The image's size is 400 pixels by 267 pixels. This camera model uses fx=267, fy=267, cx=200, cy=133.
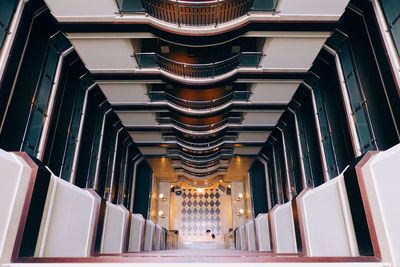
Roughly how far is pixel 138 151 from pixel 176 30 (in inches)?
534

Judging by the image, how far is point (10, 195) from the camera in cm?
272

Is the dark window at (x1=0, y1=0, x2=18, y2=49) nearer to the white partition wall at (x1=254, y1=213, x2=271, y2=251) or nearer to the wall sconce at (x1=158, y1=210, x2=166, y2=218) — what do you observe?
the white partition wall at (x1=254, y1=213, x2=271, y2=251)

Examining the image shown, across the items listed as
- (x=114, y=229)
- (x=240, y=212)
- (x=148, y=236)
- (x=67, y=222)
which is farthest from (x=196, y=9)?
(x=240, y=212)

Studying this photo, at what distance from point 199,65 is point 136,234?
23.5 feet

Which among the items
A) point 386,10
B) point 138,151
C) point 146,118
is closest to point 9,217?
point 386,10

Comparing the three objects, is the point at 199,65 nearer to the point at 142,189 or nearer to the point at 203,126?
the point at 203,126

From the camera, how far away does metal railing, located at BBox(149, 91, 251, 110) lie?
12.9m

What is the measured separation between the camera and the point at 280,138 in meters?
16.7

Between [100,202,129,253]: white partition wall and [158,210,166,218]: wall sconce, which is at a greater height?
[158,210,166,218]: wall sconce

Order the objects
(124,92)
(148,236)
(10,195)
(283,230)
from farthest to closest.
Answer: (148,236) → (124,92) → (283,230) → (10,195)

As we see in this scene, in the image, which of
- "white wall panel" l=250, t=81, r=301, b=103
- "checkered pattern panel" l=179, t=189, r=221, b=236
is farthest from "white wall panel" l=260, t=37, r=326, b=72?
"checkered pattern panel" l=179, t=189, r=221, b=236

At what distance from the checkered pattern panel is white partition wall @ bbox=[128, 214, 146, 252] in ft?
61.2

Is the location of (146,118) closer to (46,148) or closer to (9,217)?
(46,148)

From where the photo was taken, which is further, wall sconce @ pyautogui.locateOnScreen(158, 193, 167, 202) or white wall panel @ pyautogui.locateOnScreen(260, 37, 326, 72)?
wall sconce @ pyautogui.locateOnScreen(158, 193, 167, 202)
